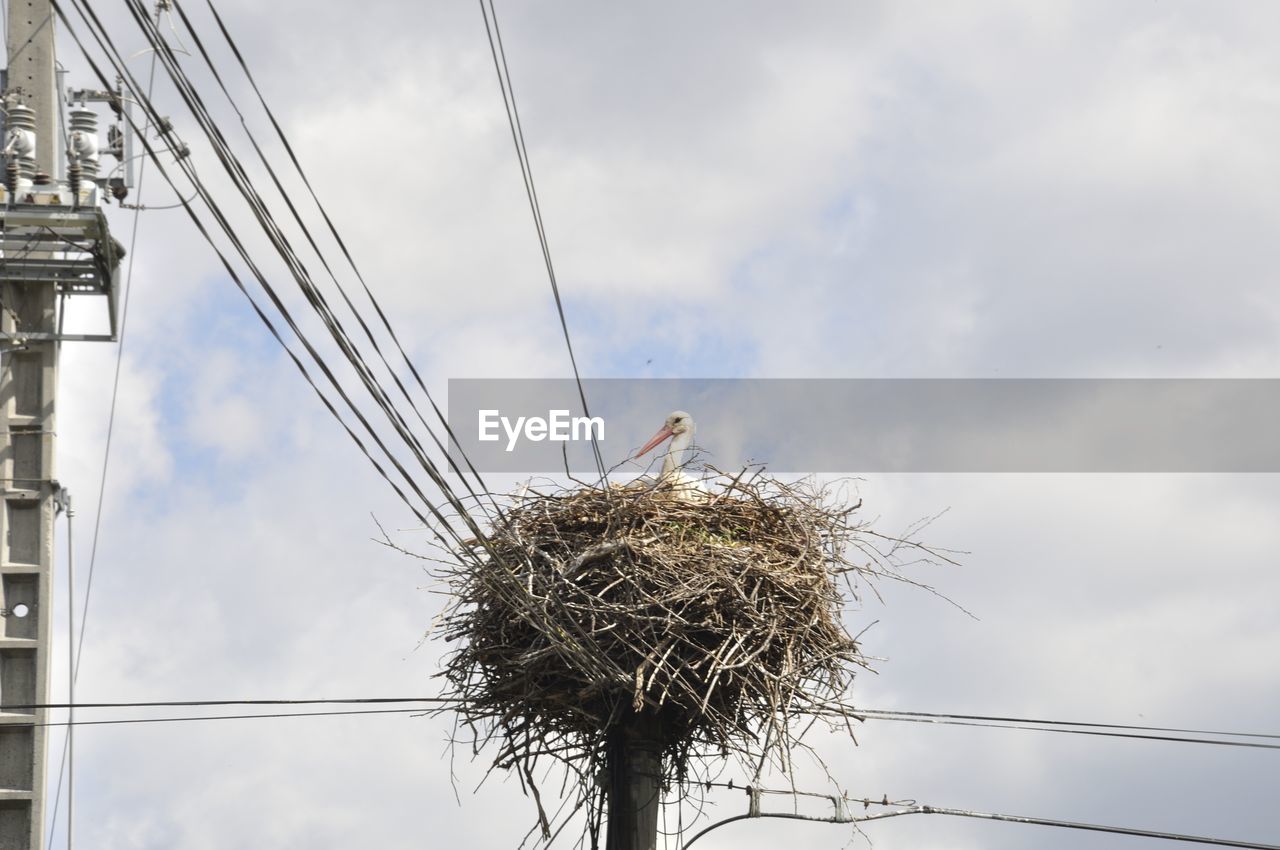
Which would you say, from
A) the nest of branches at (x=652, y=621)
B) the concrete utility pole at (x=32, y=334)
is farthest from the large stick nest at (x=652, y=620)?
the concrete utility pole at (x=32, y=334)

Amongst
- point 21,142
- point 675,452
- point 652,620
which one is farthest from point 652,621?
point 21,142

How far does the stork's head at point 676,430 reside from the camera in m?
11.0

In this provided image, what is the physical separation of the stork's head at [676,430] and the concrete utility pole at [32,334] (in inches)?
137

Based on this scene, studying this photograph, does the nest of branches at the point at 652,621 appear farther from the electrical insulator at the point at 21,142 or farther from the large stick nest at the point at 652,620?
the electrical insulator at the point at 21,142

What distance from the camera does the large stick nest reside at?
7809 millimetres

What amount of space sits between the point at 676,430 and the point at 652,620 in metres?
3.72

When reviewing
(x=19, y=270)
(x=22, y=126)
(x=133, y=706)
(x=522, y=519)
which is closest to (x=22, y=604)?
(x=133, y=706)

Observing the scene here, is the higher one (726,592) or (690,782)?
(726,592)

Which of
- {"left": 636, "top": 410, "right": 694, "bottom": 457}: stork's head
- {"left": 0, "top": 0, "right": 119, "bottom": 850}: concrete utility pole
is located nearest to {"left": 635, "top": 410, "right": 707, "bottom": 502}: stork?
{"left": 636, "top": 410, "right": 694, "bottom": 457}: stork's head

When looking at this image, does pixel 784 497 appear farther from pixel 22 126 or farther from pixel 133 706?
pixel 22 126

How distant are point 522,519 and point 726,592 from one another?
3.74ft

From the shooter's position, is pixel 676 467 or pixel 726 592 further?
pixel 676 467

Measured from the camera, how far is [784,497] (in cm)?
878

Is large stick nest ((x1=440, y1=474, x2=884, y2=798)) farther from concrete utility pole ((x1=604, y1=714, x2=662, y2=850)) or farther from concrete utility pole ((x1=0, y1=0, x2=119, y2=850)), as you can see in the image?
concrete utility pole ((x1=0, y1=0, x2=119, y2=850))
